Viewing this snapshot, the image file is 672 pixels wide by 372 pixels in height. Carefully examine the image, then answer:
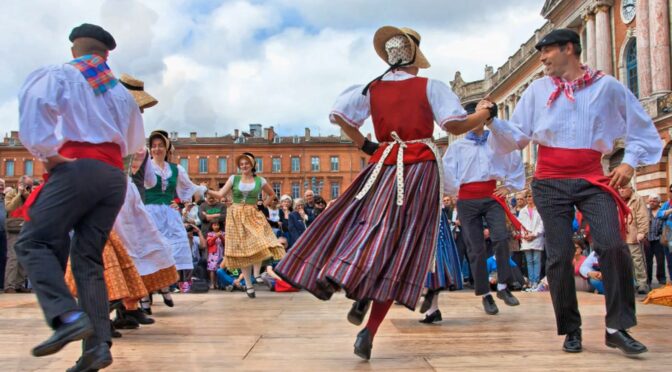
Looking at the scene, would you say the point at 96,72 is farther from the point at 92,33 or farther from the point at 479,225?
the point at 479,225

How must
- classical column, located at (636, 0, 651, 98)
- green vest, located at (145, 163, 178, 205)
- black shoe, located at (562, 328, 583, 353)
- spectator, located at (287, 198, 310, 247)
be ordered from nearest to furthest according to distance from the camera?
black shoe, located at (562, 328, 583, 353)
green vest, located at (145, 163, 178, 205)
spectator, located at (287, 198, 310, 247)
classical column, located at (636, 0, 651, 98)

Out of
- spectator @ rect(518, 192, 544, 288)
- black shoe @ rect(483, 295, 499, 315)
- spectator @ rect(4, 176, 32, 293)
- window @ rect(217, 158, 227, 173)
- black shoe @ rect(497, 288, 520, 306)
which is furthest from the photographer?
window @ rect(217, 158, 227, 173)

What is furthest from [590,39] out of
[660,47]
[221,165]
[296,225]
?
[221,165]

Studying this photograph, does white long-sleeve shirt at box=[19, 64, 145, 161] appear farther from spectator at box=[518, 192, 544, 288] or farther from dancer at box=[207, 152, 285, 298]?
spectator at box=[518, 192, 544, 288]

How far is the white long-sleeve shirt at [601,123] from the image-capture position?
4.70 m

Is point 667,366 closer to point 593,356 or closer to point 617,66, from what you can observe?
point 593,356

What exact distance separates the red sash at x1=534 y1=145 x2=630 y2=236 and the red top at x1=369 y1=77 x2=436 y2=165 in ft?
2.69

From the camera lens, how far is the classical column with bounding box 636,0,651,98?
94.9 ft

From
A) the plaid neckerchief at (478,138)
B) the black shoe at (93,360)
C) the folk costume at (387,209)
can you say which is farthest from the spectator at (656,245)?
the black shoe at (93,360)

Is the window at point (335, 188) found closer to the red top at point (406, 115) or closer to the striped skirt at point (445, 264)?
the striped skirt at point (445, 264)

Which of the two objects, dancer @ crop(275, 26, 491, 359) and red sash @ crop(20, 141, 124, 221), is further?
dancer @ crop(275, 26, 491, 359)

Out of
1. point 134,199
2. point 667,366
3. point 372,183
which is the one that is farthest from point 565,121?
point 134,199

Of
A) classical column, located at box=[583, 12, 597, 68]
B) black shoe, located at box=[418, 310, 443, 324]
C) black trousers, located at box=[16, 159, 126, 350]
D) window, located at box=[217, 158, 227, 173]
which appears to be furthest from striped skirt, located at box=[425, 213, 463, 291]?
window, located at box=[217, 158, 227, 173]

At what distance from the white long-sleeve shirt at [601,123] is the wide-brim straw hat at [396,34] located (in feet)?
2.20
